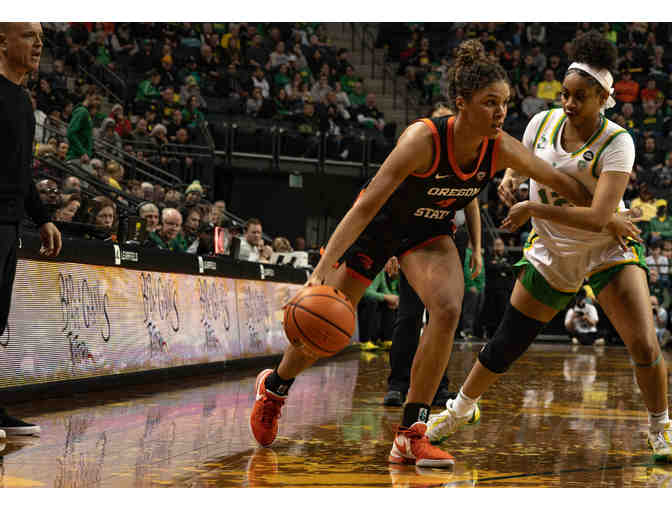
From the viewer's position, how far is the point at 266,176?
2139cm

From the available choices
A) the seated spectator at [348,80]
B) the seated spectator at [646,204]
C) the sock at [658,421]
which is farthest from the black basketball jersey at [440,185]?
the seated spectator at [348,80]

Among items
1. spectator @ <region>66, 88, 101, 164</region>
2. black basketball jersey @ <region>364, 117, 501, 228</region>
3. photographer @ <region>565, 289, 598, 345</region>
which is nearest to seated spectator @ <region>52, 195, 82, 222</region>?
spectator @ <region>66, 88, 101, 164</region>

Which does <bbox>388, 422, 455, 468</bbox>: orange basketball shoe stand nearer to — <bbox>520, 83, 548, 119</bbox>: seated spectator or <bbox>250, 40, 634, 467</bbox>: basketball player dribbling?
<bbox>250, 40, 634, 467</bbox>: basketball player dribbling

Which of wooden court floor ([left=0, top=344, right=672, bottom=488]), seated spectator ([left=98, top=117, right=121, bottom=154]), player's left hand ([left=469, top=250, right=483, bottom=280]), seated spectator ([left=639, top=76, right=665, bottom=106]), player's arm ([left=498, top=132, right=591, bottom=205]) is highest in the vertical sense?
seated spectator ([left=639, top=76, right=665, bottom=106])

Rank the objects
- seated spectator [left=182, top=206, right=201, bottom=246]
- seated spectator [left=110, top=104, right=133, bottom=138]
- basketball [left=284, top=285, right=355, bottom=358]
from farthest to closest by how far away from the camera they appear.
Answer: seated spectator [left=110, top=104, right=133, bottom=138]
seated spectator [left=182, top=206, right=201, bottom=246]
basketball [left=284, top=285, right=355, bottom=358]

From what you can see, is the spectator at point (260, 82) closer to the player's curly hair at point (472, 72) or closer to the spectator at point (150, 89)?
the spectator at point (150, 89)

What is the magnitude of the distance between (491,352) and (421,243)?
0.68 m

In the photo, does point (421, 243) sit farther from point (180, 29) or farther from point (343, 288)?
point (180, 29)

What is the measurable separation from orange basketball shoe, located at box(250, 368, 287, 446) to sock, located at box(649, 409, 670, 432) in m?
1.86

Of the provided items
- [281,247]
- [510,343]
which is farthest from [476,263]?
[281,247]

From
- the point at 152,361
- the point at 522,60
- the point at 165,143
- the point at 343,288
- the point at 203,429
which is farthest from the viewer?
the point at 522,60

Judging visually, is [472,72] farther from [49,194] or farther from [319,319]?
[49,194]

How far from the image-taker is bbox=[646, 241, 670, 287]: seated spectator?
1659 cm
